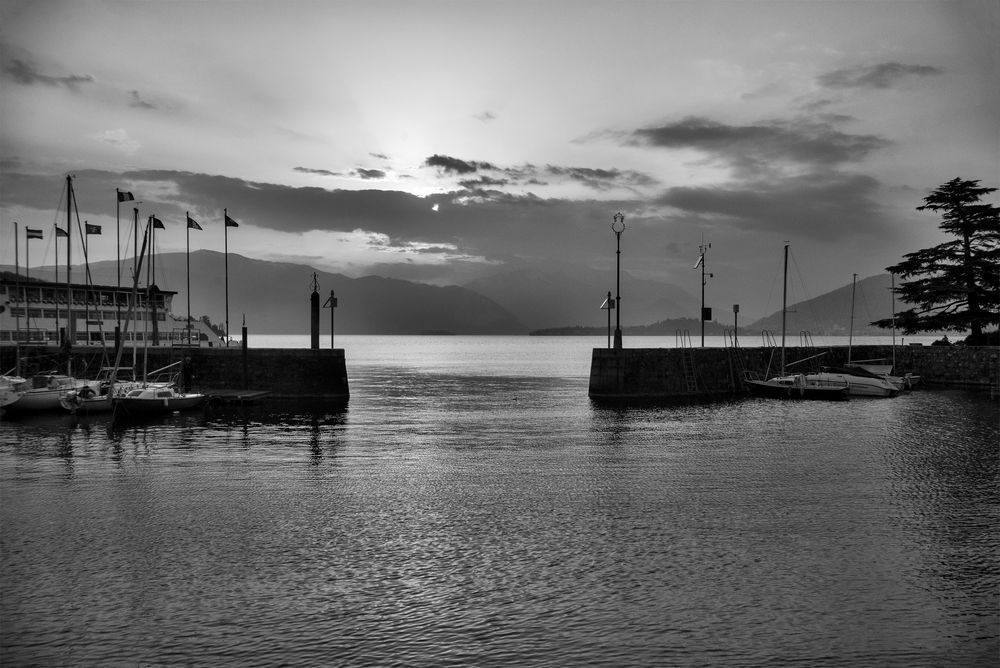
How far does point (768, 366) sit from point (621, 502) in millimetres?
43880

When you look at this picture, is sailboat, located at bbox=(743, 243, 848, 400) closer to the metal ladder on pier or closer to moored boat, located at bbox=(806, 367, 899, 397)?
moored boat, located at bbox=(806, 367, 899, 397)

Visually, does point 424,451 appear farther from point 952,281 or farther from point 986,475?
point 952,281


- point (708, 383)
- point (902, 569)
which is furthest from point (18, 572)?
point (708, 383)

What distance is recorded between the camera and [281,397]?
50.2m

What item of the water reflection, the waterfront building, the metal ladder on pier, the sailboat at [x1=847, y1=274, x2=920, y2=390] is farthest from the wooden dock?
the sailboat at [x1=847, y1=274, x2=920, y2=390]

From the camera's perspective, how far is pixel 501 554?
14312 mm

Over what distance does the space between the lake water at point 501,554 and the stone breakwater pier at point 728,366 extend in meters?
21.7

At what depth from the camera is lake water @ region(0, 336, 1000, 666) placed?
10.2 meters

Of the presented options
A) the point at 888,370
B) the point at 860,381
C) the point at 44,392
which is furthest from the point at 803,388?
the point at 44,392

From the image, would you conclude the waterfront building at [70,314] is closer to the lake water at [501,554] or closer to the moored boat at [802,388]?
the lake water at [501,554]

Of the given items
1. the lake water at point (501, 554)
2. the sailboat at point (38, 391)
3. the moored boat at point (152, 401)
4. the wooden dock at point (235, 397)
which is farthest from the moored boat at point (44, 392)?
the lake water at point (501, 554)

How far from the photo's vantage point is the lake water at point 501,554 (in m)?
10.2

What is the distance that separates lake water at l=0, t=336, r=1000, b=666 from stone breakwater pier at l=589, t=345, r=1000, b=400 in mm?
21657

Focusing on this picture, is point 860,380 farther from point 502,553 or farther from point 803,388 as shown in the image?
point 502,553
